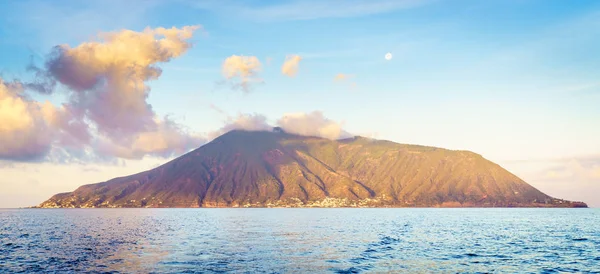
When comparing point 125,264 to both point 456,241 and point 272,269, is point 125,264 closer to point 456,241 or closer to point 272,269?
point 272,269

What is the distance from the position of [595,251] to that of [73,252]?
99.9 metres

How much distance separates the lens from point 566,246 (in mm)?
95812

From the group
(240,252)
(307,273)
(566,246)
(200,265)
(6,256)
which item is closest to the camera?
(307,273)

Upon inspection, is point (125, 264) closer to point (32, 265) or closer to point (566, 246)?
point (32, 265)

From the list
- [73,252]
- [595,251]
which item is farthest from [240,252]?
[595,251]

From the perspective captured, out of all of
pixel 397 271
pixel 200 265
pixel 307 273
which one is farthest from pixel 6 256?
pixel 397 271

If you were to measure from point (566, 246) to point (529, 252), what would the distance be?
18.3m

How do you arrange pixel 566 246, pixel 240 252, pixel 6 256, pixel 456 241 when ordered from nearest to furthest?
pixel 6 256
pixel 240 252
pixel 566 246
pixel 456 241

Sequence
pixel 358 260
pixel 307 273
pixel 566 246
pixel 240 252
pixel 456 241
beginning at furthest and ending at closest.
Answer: pixel 456 241
pixel 566 246
pixel 240 252
pixel 358 260
pixel 307 273

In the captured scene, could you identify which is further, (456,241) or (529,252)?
(456,241)

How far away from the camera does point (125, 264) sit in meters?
68.0

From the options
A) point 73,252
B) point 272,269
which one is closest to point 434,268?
point 272,269

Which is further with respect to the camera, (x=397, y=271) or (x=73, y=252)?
(x=73, y=252)

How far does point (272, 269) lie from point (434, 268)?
2296 cm
